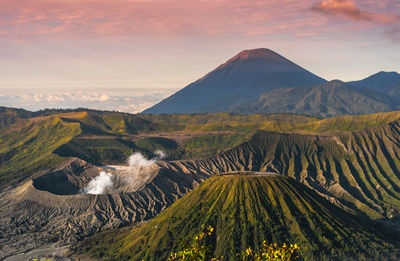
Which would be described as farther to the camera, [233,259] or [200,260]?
[233,259]

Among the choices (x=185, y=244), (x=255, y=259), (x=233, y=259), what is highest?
(x=185, y=244)

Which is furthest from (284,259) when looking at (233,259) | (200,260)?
(233,259)

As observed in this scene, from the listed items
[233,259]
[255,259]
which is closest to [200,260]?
[255,259]

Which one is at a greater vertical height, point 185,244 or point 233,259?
point 185,244

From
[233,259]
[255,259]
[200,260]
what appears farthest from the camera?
[233,259]

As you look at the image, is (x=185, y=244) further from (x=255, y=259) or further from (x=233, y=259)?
(x=233, y=259)

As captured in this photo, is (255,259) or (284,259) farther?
(255,259)

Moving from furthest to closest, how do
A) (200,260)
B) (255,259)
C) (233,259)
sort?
(233,259) → (255,259) → (200,260)

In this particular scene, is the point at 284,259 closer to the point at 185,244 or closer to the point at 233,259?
the point at 185,244

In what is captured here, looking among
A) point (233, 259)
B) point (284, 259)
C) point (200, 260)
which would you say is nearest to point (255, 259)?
point (284, 259)
